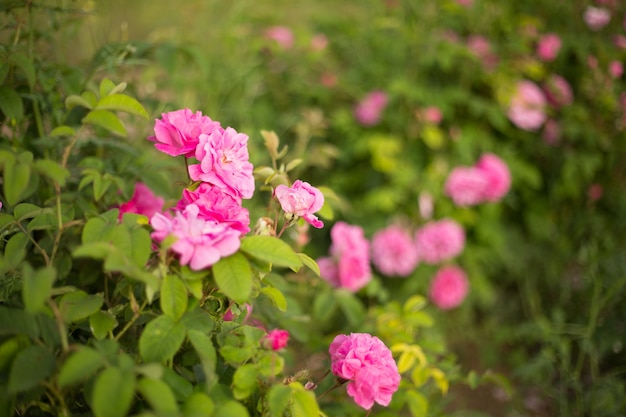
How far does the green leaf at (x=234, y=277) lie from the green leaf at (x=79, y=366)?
18 centimetres

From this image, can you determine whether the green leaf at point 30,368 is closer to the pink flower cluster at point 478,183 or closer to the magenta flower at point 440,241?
the magenta flower at point 440,241

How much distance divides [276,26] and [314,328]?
140 centimetres

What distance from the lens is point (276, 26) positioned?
2.46 metres

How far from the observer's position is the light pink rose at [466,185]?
6.98 feet

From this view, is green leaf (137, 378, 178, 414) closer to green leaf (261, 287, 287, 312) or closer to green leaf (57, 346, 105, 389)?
green leaf (57, 346, 105, 389)

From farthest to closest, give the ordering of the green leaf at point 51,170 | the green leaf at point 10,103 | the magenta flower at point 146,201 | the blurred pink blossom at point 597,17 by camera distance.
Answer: the blurred pink blossom at point 597,17, the magenta flower at point 146,201, the green leaf at point 10,103, the green leaf at point 51,170

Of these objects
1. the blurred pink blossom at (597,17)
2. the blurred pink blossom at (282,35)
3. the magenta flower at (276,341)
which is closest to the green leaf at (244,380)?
the magenta flower at (276,341)

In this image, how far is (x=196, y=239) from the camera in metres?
0.72

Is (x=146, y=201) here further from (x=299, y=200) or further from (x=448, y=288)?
(x=448, y=288)

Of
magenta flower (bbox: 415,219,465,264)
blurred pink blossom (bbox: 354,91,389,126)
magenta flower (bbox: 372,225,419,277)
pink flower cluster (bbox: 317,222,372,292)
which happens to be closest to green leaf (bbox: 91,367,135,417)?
pink flower cluster (bbox: 317,222,372,292)

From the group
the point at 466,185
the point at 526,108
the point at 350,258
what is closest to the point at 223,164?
the point at 350,258

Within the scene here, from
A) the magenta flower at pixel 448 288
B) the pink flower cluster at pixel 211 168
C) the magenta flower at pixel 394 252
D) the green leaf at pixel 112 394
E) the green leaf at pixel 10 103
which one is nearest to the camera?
the green leaf at pixel 112 394

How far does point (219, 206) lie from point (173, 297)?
17 cm

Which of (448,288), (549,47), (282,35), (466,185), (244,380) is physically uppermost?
(244,380)
